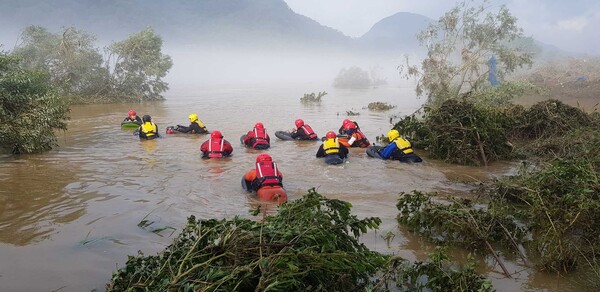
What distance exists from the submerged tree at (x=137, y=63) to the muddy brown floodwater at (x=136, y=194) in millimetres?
16436

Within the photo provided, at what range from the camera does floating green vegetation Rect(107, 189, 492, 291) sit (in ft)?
10.9

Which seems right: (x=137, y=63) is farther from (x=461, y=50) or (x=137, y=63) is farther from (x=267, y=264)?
(x=267, y=264)

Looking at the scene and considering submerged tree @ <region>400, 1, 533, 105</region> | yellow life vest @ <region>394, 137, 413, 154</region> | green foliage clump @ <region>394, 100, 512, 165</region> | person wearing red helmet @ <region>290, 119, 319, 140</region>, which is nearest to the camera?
green foliage clump @ <region>394, 100, 512, 165</region>

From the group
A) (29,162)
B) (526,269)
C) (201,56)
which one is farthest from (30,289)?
(201,56)

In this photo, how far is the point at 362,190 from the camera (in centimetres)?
920

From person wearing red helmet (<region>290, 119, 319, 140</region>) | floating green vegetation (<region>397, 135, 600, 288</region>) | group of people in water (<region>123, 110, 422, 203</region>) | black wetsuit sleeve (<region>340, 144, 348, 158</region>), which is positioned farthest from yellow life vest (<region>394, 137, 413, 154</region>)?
floating green vegetation (<region>397, 135, 600, 288</region>)

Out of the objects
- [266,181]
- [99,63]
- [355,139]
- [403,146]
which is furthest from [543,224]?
[99,63]

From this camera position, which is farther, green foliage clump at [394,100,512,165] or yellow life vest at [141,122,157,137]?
yellow life vest at [141,122,157,137]

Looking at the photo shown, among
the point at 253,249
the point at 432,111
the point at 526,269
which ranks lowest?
the point at 526,269

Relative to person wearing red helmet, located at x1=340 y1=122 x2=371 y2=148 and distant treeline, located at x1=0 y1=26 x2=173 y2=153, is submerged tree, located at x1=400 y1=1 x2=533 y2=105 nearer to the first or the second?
person wearing red helmet, located at x1=340 y1=122 x2=371 y2=148

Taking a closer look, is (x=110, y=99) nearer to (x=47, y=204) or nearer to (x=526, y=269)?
(x=47, y=204)

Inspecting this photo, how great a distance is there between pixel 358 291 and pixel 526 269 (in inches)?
105

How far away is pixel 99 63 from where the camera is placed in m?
32.0

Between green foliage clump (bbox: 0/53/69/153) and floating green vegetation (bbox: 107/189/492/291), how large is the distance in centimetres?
939
